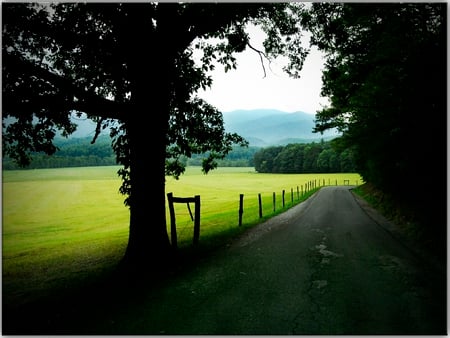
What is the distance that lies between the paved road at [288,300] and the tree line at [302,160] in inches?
4430

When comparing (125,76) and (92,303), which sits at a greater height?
(125,76)

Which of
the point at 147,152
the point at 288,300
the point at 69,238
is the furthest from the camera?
the point at 69,238

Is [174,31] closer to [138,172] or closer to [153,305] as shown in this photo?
[138,172]

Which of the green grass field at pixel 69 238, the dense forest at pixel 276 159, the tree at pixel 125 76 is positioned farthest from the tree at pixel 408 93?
the dense forest at pixel 276 159

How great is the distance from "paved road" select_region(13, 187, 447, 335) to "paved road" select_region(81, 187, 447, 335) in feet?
0.05

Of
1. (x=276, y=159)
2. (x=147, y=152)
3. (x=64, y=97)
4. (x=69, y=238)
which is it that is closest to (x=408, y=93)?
(x=147, y=152)

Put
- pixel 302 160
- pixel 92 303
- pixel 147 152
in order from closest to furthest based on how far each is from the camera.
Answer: pixel 92 303, pixel 147 152, pixel 302 160

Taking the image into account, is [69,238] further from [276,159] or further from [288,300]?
[276,159]

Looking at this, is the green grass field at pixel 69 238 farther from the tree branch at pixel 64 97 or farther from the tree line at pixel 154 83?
the tree branch at pixel 64 97

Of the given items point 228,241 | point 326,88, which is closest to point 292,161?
point 326,88

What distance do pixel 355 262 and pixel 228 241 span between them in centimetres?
470

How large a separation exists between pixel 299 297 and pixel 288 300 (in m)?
0.25

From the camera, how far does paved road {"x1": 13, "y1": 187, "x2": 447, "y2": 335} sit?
448 cm

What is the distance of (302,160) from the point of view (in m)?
137
